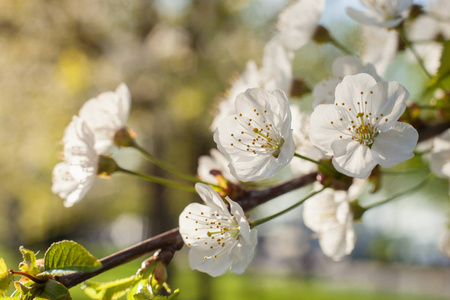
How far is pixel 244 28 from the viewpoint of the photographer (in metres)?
6.88

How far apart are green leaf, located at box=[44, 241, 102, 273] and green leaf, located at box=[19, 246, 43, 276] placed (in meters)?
0.03

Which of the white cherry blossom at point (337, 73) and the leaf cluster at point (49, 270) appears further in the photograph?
the white cherry blossom at point (337, 73)

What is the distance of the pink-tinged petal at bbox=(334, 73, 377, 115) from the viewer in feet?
2.56

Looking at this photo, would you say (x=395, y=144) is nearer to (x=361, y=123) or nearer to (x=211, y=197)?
(x=361, y=123)

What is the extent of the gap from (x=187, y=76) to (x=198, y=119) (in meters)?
0.66

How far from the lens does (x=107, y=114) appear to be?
1188mm

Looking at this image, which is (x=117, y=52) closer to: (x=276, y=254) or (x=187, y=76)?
(x=187, y=76)

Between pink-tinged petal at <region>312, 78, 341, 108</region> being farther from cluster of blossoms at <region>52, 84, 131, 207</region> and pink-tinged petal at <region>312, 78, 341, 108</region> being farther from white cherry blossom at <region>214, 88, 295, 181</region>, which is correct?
cluster of blossoms at <region>52, 84, 131, 207</region>

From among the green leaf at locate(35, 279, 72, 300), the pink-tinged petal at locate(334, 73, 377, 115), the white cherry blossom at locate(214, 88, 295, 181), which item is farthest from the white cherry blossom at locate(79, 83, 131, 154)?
the pink-tinged petal at locate(334, 73, 377, 115)

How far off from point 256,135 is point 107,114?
44 cm

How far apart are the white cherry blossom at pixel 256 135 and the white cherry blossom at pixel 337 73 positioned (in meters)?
0.11

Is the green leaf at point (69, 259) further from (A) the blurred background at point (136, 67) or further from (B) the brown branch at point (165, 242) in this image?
(A) the blurred background at point (136, 67)

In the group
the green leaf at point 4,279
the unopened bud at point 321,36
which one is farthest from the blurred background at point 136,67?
the green leaf at point 4,279

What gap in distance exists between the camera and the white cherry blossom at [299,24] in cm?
124
